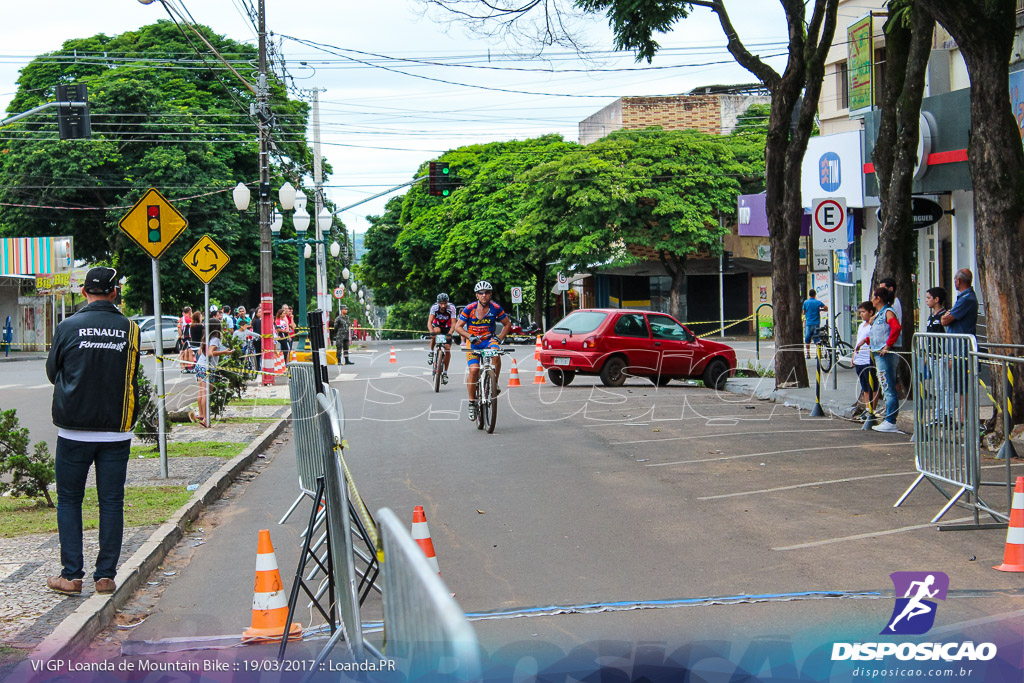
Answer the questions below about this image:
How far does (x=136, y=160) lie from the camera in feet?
157

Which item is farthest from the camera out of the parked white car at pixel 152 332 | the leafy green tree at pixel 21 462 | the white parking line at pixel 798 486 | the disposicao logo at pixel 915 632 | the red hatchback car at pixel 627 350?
the parked white car at pixel 152 332

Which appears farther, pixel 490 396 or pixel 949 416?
pixel 490 396

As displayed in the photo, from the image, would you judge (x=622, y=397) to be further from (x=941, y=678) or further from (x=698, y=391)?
(x=941, y=678)

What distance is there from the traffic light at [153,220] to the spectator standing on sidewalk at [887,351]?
9.07 metres

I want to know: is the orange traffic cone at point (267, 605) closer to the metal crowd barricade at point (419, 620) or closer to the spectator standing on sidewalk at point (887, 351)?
the metal crowd barricade at point (419, 620)

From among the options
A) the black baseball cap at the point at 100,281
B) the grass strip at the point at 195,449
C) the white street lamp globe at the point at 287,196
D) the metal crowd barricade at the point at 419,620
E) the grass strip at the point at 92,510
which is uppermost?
the white street lamp globe at the point at 287,196

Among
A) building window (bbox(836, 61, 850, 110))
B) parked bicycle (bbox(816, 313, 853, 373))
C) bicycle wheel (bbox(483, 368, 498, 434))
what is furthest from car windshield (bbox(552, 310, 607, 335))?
building window (bbox(836, 61, 850, 110))

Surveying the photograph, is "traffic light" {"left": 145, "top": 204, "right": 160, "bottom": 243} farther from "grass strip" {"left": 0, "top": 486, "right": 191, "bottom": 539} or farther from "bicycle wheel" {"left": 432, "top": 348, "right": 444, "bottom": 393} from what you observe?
"bicycle wheel" {"left": 432, "top": 348, "right": 444, "bottom": 393}

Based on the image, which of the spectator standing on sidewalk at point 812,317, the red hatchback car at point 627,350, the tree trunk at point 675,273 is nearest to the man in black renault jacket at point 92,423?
the red hatchback car at point 627,350

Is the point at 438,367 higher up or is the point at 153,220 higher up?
the point at 153,220

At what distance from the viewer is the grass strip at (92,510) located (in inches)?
334

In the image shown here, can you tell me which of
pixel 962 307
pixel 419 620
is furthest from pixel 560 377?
pixel 419 620

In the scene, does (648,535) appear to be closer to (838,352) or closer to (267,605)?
(267,605)

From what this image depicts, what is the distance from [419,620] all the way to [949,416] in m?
6.55
